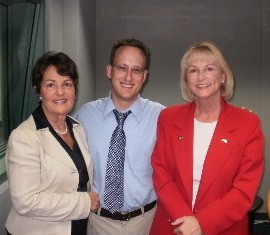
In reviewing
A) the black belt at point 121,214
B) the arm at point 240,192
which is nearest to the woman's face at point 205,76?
the arm at point 240,192

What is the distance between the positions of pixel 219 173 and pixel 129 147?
0.51 m

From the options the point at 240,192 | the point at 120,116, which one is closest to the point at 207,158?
the point at 240,192

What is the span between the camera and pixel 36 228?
1672mm

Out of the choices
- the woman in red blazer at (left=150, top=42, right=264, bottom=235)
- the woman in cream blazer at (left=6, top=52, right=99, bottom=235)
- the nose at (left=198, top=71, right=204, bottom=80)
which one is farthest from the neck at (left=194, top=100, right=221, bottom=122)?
the woman in cream blazer at (left=6, top=52, right=99, bottom=235)

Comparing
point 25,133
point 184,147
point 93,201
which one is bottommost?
point 93,201

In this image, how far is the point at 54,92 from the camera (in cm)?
173

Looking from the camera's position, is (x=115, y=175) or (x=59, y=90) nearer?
(x=59, y=90)

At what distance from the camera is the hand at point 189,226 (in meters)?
1.82

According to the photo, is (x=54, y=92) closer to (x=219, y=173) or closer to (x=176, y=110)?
(x=176, y=110)

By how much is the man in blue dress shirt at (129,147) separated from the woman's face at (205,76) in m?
0.32

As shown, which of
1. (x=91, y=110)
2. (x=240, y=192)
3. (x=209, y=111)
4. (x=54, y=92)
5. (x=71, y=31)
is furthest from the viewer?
(x=71, y=31)

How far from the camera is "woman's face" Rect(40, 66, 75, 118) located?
1.73 meters

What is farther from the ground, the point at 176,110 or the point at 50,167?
the point at 176,110

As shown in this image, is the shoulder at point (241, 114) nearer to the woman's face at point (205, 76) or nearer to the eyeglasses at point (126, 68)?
the woman's face at point (205, 76)
